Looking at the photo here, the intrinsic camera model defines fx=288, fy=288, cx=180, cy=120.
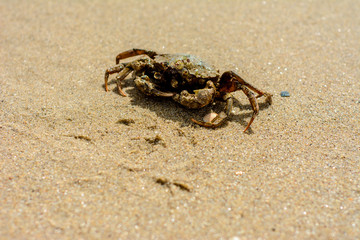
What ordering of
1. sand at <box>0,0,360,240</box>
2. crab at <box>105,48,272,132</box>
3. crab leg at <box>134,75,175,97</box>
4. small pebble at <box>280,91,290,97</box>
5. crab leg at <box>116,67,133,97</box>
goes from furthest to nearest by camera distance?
small pebble at <box>280,91,290,97</box>, crab leg at <box>116,67,133,97</box>, crab leg at <box>134,75,175,97</box>, crab at <box>105,48,272,132</box>, sand at <box>0,0,360,240</box>

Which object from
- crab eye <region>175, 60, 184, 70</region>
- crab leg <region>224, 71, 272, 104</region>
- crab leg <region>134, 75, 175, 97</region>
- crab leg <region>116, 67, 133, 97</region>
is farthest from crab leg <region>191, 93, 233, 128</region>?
crab leg <region>116, 67, 133, 97</region>

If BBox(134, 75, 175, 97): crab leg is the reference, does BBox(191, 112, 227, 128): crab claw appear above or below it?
below

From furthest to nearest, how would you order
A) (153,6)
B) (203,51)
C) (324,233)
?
(153,6), (203,51), (324,233)

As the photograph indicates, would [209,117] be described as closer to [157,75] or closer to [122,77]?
[157,75]

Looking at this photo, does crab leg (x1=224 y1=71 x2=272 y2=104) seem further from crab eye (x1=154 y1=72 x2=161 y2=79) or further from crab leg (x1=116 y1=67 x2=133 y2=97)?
crab leg (x1=116 y1=67 x2=133 y2=97)

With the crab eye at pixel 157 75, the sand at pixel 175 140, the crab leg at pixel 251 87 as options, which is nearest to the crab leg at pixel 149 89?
the crab eye at pixel 157 75

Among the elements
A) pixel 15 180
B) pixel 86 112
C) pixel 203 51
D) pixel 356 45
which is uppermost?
pixel 356 45

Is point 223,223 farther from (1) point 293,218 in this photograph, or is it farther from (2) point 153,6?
(2) point 153,6

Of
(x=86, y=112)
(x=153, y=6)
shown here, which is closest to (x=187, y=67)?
(x=86, y=112)
